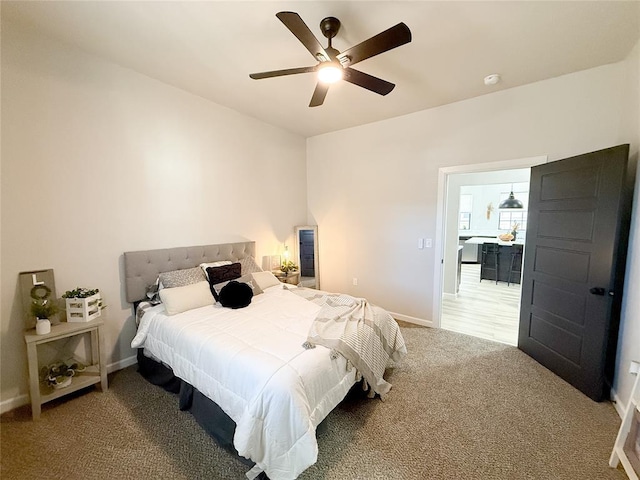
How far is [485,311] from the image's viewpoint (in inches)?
169

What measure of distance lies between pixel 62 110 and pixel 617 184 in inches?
178

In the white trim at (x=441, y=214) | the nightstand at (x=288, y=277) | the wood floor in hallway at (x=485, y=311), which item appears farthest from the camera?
the nightstand at (x=288, y=277)

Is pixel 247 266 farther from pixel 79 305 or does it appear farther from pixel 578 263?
pixel 578 263

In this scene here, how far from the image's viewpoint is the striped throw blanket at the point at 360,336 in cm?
188

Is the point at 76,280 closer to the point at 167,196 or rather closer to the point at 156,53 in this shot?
the point at 167,196

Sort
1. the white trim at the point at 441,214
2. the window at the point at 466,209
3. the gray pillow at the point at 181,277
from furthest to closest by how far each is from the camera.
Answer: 1. the window at the point at 466,209
2. the white trim at the point at 441,214
3. the gray pillow at the point at 181,277

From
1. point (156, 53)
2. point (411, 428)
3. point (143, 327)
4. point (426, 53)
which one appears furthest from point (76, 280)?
point (426, 53)

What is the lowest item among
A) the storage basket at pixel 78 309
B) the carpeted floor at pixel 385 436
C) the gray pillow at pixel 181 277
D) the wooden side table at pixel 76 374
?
the carpeted floor at pixel 385 436

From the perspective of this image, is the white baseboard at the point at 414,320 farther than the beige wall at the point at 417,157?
Yes

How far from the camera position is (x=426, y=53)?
2.24 meters

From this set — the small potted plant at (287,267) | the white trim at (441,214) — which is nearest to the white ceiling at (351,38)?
the white trim at (441,214)

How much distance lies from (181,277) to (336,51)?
2482 millimetres

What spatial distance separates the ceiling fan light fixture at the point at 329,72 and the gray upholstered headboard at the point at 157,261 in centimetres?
231

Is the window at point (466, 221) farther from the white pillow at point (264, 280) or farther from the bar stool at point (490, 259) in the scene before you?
the white pillow at point (264, 280)
